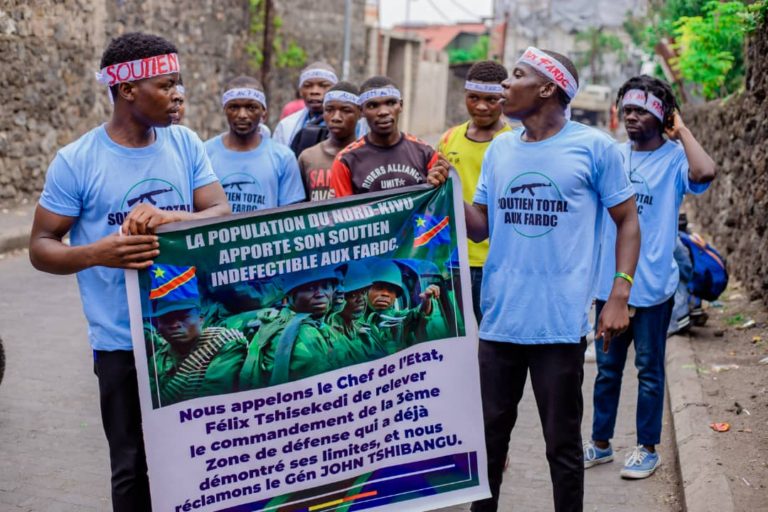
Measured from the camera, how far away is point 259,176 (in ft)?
21.4

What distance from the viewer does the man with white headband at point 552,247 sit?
4.30 meters

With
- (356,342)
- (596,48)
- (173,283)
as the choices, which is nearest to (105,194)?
(173,283)

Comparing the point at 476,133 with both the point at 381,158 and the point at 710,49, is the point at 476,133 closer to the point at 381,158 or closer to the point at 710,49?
the point at 381,158

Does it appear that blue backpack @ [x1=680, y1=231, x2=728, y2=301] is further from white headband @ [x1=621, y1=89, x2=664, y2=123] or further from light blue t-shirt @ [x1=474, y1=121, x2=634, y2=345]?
light blue t-shirt @ [x1=474, y1=121, x2=634, y2=345]

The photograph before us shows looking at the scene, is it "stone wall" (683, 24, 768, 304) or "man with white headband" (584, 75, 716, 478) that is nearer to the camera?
"man with white headband" (584, 75, 716, 478)

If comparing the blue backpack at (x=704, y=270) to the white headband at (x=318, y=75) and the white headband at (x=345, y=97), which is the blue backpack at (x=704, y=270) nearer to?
the white headband at (x=345, y=97)

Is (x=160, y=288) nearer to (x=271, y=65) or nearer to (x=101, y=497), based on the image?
(x=101, y=497)

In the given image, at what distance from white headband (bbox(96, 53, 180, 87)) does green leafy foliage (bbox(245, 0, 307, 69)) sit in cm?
1993

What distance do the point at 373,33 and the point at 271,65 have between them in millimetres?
8443

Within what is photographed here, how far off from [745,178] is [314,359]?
7328 millimetres

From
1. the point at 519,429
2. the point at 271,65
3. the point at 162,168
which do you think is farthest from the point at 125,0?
the point at 162,168

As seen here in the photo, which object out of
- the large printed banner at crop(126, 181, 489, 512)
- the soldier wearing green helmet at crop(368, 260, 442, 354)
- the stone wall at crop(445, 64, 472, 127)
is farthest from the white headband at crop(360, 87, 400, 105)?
the stone wall at crop(445, 64, 472, 127)

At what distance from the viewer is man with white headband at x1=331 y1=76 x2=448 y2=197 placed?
18.7 feet

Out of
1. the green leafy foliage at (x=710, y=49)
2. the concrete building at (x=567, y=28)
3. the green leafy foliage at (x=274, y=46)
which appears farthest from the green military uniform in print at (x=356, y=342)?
the concrete building at (x=567, y=28)
